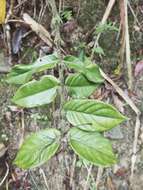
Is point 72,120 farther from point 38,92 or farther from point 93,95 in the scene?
point 93,95

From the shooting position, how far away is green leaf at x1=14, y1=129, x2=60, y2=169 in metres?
1.00

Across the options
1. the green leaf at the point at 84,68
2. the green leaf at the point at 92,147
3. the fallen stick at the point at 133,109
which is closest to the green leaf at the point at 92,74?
the green leaf at the point at 84,68

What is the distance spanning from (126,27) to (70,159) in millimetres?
489

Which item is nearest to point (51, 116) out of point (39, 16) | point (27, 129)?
point (27, 129)

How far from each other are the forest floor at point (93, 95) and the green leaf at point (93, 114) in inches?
15.6

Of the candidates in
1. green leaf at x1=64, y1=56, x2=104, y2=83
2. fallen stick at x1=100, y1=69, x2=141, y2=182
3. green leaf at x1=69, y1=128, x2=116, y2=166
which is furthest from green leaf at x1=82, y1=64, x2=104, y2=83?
fallen stick at x1=100, y1=69, x2=141, y2=182

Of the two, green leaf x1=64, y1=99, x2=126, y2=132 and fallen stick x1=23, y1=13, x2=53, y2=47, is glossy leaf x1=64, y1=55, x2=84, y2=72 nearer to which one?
green leaf x1=64, y1=99, x2=126, y2=132

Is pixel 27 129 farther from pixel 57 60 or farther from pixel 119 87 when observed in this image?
pixel 57 60

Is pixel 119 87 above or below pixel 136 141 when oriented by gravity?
above

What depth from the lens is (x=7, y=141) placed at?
147 cm

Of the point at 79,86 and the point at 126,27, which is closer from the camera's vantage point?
the point at 79,86

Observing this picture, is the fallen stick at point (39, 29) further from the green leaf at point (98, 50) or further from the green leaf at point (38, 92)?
the green leaf at point (38, 92)

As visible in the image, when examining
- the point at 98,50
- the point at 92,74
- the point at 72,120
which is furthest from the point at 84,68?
the point at 98,50

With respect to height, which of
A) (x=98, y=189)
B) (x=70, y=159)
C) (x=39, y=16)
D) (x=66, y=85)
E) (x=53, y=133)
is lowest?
(x=98, y=189)
